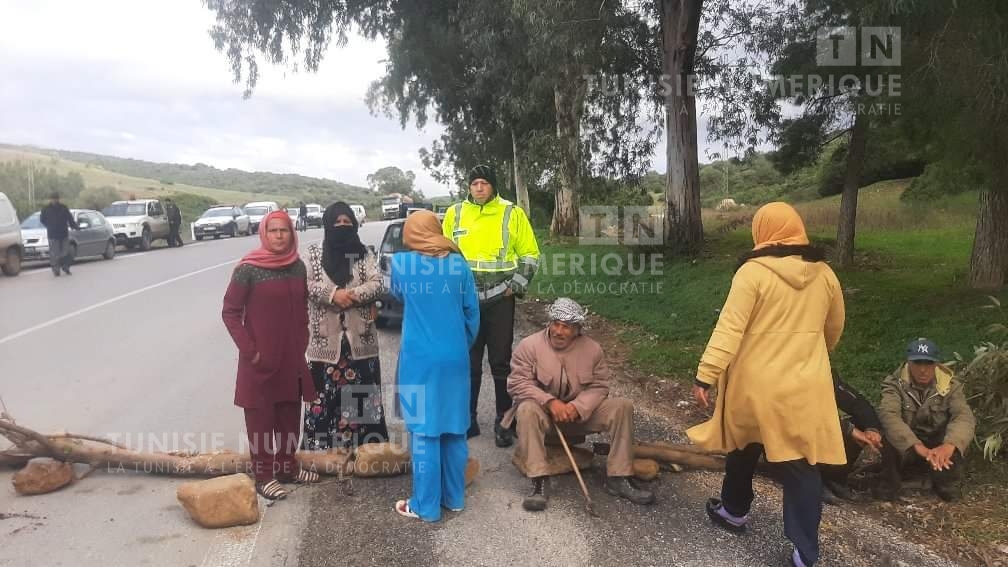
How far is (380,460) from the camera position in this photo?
4367 mm

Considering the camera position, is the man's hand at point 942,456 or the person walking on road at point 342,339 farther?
the person walking on road at point 342,339

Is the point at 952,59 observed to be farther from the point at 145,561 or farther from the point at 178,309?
the point at 178,309

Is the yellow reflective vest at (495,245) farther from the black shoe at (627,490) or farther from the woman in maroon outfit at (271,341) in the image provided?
the black shoe at (627,490)

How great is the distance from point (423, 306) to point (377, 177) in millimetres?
90458

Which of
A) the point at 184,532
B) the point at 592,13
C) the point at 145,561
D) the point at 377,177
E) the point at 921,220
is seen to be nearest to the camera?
the point at 145,561

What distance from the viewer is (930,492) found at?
412cm

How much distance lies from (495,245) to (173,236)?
21897 mm

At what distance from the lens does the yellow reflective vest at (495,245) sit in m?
4.93

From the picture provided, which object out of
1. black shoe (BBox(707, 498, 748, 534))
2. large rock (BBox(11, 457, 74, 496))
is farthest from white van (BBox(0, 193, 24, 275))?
black shoe (BBox(707, 498, 748, 534))

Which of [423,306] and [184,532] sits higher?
[423,306]

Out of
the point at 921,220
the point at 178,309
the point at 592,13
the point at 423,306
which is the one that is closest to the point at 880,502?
the point at 423,306

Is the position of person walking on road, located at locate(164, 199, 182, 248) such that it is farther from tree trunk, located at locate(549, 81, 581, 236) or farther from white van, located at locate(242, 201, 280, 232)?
tree trunk, located at locate(549, 81, 581, 236)

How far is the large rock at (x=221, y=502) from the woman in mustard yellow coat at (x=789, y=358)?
8.38 feet

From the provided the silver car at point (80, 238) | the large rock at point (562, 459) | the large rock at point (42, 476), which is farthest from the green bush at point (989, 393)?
the silver car at point (80, 238)
